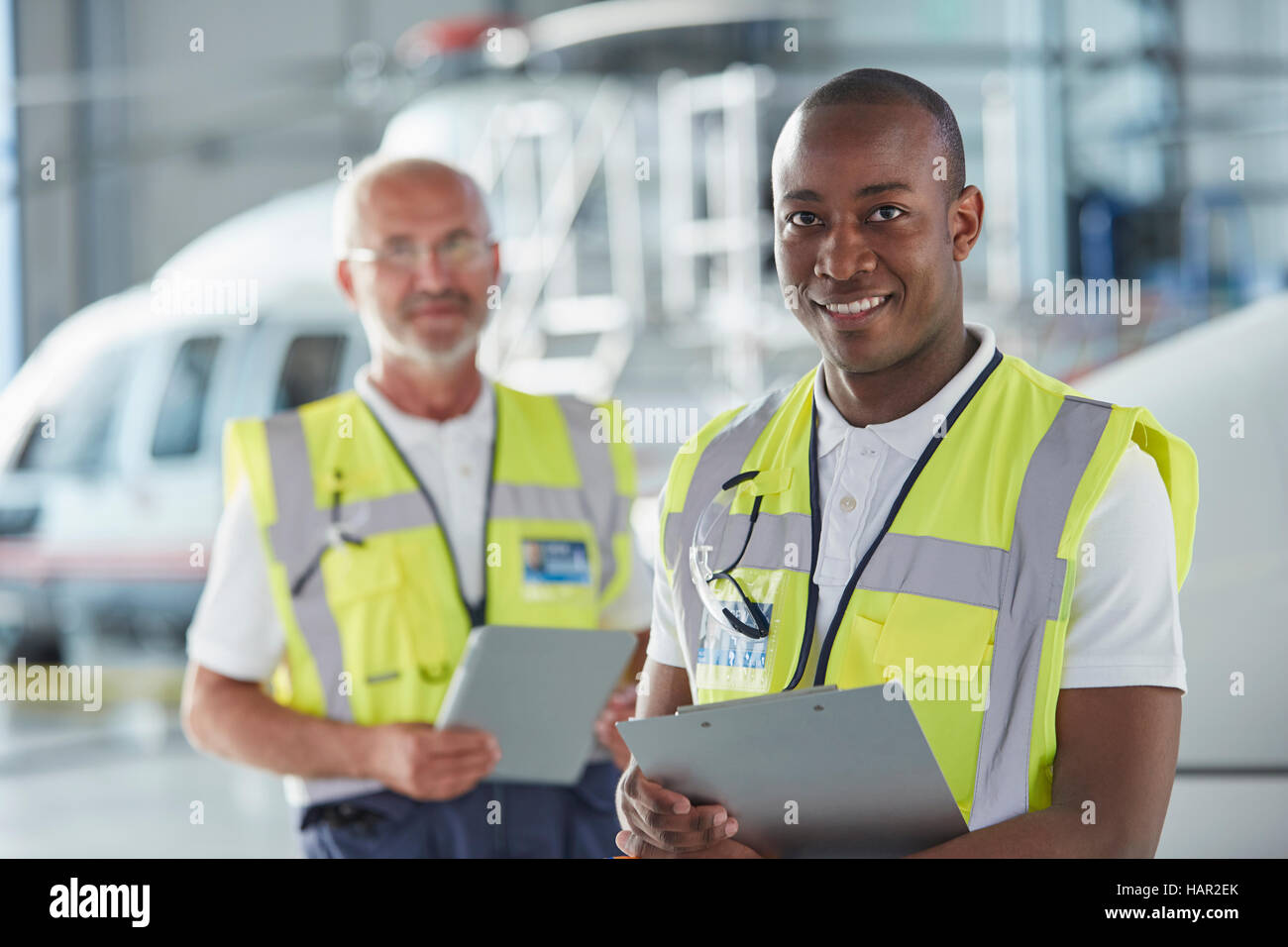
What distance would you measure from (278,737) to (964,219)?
107 cm

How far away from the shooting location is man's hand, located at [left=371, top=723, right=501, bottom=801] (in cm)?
177

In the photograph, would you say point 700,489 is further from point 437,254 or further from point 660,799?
point 437,254

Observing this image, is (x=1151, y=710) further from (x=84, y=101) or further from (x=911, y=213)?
(x=84, y=101)

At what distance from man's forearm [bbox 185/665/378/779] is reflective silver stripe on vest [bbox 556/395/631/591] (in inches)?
15.8

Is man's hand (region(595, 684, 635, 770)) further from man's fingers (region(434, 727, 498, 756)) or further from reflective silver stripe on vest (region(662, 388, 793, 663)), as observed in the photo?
reflective silver stripe on vest (region(662, 388, 793, 663))

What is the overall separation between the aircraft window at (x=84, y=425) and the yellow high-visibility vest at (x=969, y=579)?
619 centimetres

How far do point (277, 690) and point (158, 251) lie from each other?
9829 millimetres

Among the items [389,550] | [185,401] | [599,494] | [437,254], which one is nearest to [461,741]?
[389,550]

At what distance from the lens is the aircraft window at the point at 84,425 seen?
22.8ft

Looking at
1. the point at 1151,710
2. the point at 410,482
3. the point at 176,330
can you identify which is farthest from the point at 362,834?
the point at 176,330

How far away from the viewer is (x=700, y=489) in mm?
1379

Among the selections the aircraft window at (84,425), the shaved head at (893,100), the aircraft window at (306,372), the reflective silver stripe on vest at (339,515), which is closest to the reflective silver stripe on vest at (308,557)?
the reflective silver stripe on vest at (339,515)

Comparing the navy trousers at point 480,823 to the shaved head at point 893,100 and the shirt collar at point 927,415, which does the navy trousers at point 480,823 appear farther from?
the shaved head at point 893,100
